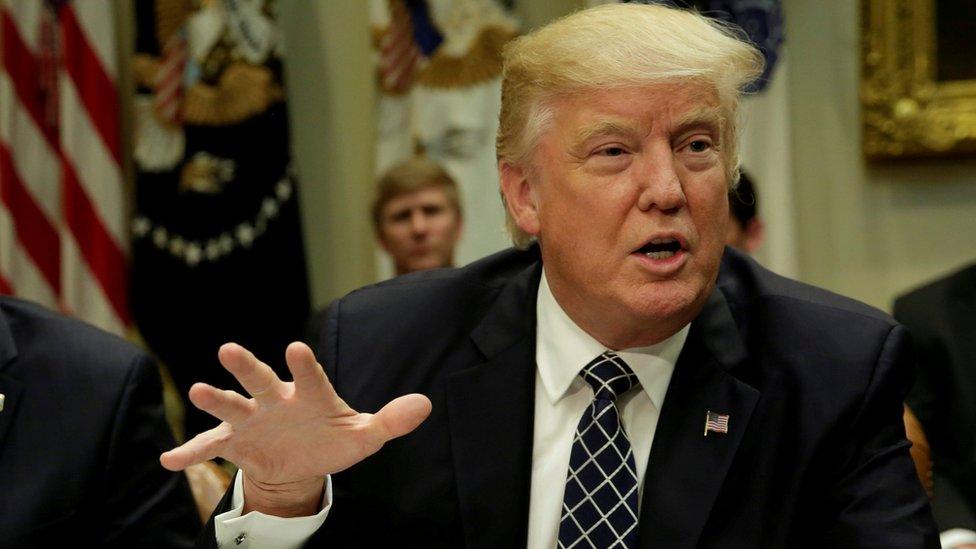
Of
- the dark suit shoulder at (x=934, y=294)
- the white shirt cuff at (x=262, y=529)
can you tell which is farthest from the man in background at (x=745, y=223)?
the white shirt cuff at (x=262, y=529)

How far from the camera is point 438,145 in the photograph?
495cm

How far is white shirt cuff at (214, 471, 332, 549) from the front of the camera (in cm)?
195

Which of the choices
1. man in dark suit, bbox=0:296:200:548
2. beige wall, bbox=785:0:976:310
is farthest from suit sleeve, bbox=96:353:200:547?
beige wall, bbox=785:0:976:310

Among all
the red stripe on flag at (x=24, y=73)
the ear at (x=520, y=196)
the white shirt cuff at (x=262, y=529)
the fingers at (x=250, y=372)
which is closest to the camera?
the fingers at (x=250, y=372)

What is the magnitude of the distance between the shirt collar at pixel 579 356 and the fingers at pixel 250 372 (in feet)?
1.84

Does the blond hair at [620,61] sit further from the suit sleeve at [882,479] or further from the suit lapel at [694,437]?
the suit sleeve at [882,479]

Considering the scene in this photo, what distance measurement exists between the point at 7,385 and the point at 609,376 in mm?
1069

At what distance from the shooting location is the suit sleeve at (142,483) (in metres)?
2.27

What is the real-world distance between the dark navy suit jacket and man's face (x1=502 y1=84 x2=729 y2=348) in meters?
0.16

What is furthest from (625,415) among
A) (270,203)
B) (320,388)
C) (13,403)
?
(270,203)

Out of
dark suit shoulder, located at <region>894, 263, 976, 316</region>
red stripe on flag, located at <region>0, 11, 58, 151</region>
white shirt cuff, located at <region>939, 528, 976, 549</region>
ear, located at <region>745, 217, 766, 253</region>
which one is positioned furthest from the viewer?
red stripe on flag, located at <region>0, 11, 58, 151</region>

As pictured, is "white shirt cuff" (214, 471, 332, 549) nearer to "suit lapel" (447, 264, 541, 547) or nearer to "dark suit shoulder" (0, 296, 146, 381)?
"suit lapel" (447, 264, 541, 547)

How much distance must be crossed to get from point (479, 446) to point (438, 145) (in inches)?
114

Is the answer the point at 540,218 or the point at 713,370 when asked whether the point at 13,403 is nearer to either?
the point at 540,218
